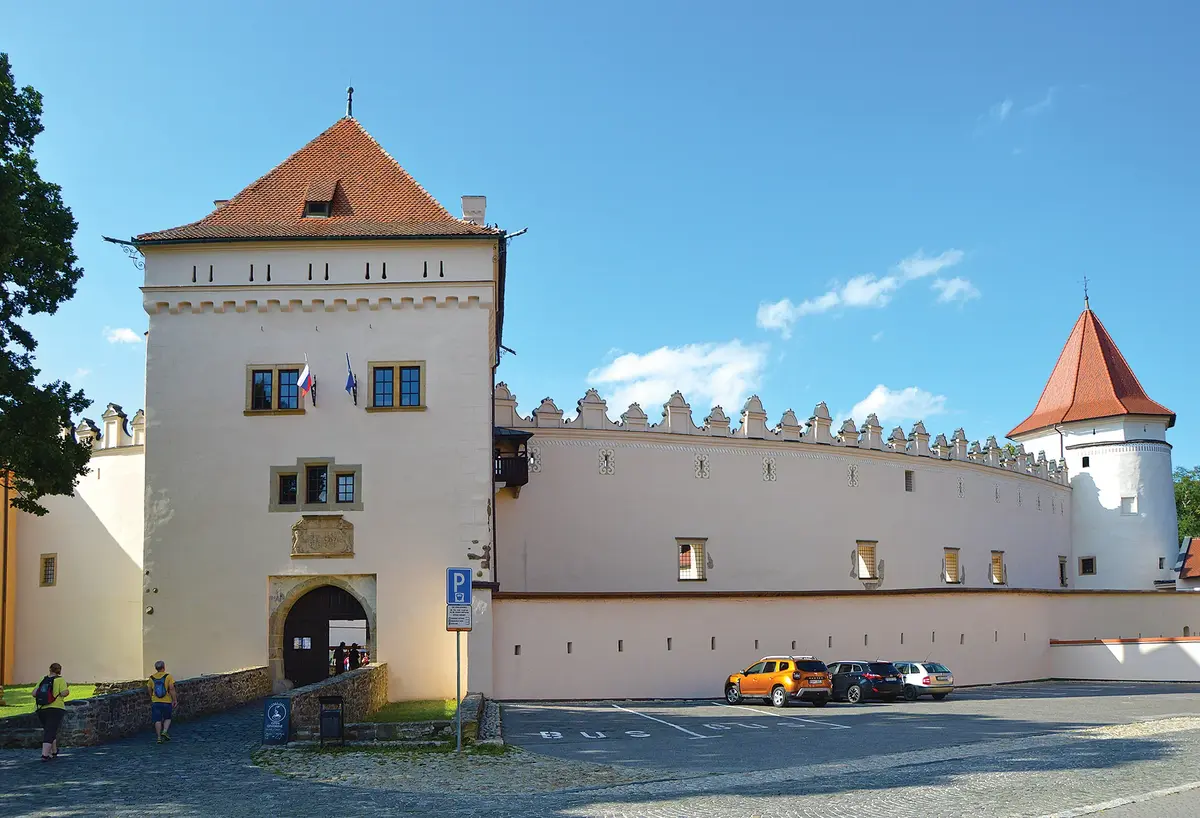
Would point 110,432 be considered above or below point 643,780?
above

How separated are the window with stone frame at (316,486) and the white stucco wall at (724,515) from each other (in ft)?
23.0

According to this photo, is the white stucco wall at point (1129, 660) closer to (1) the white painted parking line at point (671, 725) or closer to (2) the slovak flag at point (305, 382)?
(1) the white painted parking line at point (671, 725)

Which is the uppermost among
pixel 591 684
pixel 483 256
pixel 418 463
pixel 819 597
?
pixel 483 256

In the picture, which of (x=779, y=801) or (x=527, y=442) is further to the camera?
(x=527, y=442)

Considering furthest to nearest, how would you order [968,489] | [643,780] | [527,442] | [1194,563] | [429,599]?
1. [1194,563]
2. [968,489]
3. [527,442]
4. [429,599]
5. [643,780]

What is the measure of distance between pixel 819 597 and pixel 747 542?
596 centimetres

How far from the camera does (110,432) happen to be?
32812mm

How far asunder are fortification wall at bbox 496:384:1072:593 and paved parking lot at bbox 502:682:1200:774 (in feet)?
21.4

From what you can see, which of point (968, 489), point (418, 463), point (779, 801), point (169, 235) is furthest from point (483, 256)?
point (968, 489)

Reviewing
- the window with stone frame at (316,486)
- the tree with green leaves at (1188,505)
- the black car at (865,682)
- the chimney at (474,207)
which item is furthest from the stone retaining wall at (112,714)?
the tree with green leaves at (1188,505)

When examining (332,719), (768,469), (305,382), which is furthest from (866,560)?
(332,719)

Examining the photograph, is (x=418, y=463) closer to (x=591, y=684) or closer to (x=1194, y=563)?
(x=591, y=684)

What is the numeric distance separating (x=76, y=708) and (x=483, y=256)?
43.8 feet

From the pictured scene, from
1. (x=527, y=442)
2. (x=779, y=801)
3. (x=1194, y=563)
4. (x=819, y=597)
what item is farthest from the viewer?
(x=1194, y=563)
